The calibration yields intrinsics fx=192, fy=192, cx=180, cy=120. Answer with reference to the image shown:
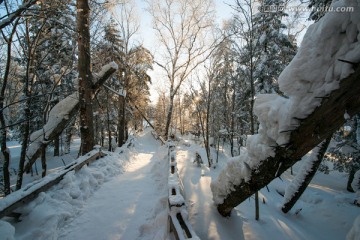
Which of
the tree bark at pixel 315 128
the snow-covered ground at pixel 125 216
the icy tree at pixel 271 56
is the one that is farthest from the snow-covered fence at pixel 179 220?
the icy tree at pixel 271 56

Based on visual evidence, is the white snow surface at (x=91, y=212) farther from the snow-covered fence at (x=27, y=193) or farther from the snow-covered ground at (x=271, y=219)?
the snow-covered ground at (x=271, y=219)

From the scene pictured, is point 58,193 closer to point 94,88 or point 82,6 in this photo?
point 94,88

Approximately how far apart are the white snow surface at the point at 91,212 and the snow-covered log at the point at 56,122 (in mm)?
1888

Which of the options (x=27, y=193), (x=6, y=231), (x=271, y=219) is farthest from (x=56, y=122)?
(x=271, y=219)

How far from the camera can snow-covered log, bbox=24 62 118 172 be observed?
658cm

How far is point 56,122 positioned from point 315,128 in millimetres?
7403

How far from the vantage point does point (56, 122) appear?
22.0 ft

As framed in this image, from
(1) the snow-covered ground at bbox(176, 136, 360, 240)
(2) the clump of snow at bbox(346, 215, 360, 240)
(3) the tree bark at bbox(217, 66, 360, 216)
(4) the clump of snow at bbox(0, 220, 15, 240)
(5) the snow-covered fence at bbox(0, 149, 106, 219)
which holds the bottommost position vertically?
(1) the snow-covered ground at bbox(176, 136, 360, 240)

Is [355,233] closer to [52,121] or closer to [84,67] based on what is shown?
[84,67]

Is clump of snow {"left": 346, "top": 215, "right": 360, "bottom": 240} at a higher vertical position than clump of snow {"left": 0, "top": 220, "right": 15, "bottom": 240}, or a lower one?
lower

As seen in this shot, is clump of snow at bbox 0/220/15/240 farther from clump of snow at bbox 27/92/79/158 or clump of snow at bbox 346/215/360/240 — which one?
clump of snow at bbox 346/215/360/240

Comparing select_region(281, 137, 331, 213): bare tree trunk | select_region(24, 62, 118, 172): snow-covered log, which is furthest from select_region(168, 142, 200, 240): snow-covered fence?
select_region(281, 137, 331, 213): bare tree trunk

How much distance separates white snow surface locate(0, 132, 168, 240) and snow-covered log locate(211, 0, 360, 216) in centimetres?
249

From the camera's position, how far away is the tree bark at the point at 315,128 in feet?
6.87
